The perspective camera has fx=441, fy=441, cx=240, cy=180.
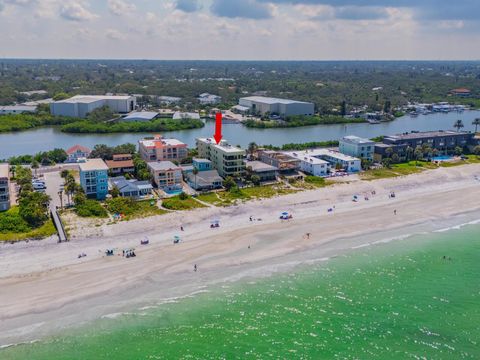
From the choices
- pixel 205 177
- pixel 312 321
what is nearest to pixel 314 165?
pixel 205 177

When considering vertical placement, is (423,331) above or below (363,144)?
below

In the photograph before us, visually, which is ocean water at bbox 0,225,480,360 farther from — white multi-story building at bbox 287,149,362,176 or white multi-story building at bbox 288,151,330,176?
white multi-story building at bbox 287,149,362,176

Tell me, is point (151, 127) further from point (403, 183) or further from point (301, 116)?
point (403, 183)

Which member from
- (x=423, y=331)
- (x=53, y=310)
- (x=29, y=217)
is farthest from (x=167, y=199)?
(x=423, y=331)

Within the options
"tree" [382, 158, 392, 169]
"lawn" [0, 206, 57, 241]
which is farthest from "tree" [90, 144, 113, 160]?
"tree" [382, 158, 392, 169]

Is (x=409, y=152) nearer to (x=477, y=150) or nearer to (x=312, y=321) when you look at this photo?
(x=477, y=150)

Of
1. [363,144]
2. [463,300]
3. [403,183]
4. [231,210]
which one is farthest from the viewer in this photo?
[363,144]

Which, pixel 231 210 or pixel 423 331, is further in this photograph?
pixel 231 210
